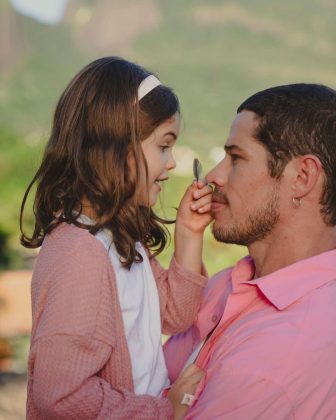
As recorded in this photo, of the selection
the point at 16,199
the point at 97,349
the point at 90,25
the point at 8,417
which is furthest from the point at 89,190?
the point at 90,25

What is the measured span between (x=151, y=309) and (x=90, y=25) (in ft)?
96.0

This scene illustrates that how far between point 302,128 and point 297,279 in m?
0.47

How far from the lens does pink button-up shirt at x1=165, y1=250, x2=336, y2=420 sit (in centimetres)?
203

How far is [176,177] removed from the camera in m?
10.7

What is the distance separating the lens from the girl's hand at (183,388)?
219 cm

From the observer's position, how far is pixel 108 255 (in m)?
2.23

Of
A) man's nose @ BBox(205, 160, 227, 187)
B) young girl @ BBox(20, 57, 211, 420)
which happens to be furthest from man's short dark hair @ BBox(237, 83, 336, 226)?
young girl @ BBox(20, 57, 211, 420)

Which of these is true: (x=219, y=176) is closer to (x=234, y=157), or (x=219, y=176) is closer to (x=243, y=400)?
(x=234, y=157)

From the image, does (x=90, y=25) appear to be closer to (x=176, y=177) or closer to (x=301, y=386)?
(x=176, y=177)

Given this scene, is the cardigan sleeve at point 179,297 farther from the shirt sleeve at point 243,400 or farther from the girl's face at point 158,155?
the shirt sleeve at point 243,400

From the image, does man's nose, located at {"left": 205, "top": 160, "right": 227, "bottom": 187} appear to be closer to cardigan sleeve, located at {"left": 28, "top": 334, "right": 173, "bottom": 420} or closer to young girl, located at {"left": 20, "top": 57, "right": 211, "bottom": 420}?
young girl, located at {"left": 20, "top": 57, "right": 211, "bottom": 420}

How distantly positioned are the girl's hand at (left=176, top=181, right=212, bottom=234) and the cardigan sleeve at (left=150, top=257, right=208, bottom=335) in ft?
0.45

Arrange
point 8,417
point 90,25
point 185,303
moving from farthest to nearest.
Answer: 1. point 90,25
2. point 8,417
3. point 185,303

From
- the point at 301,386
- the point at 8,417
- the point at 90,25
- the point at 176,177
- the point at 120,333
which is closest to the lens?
the point at 301,386
